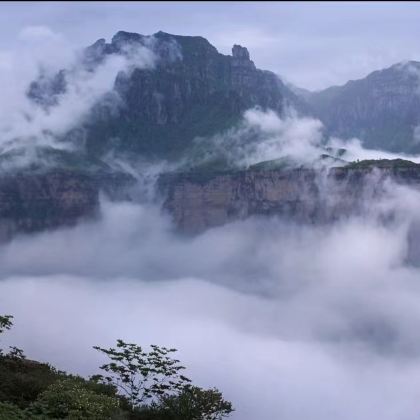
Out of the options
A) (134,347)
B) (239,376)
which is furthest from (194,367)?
(134,347)

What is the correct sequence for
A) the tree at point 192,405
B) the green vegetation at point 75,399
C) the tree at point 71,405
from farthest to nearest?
the tree at point 192,405, the green vegetation at point 75,399, the tree at point 71,405

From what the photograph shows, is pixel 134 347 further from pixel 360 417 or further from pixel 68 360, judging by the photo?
pixel 360 417

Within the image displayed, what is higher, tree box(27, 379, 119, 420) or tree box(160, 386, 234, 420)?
tree box(160, 386, 234, 420)

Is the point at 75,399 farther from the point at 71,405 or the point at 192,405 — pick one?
the point at 192,405

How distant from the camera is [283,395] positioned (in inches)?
7298

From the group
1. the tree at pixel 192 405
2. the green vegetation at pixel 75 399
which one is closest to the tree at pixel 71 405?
the green vegetation at pixel 75 399

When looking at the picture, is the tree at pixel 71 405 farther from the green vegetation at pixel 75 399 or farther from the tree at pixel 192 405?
the tree at pixel 192 405

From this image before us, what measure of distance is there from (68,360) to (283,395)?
208 ft

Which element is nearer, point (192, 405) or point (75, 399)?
point (75, 399)

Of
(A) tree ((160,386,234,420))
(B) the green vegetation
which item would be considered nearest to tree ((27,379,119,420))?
(B) the green vegetation

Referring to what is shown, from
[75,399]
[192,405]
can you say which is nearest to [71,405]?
[75,399]

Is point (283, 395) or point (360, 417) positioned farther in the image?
point (283, 395)

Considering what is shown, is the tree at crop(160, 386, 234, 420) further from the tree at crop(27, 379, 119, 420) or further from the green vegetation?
the tree at crop(27, 379, 119, 420)

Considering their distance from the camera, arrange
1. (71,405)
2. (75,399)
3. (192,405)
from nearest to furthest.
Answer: (71,405)
(75,399)
(192,405)
